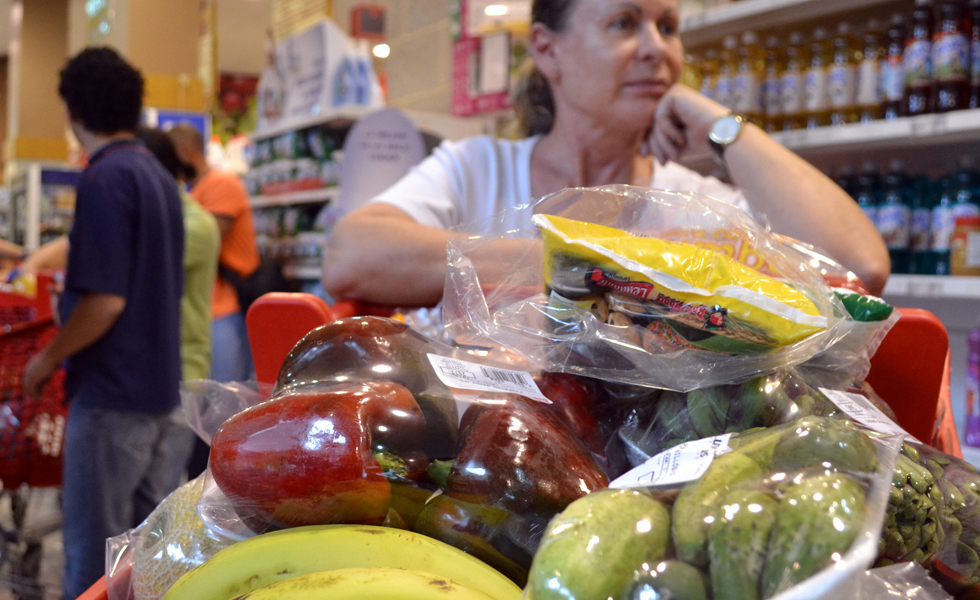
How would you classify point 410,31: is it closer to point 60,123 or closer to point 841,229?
point 841,229

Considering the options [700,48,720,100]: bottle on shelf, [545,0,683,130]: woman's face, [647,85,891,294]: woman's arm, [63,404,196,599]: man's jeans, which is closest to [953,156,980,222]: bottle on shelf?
[700,48,720,100]: bottle on shelf

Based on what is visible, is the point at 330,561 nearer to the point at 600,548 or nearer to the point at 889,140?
the point at 600,548

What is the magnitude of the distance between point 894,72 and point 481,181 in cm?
132

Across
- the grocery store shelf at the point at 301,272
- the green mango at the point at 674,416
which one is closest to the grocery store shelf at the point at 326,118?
the grocery store shelf at the point at 301,272

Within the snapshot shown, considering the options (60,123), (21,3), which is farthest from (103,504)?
(21,3)

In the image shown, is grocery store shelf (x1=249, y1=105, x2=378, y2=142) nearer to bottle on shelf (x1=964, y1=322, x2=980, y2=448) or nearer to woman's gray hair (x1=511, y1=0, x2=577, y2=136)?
woman's gray hair (x1=511, y1=0, x2=577, y2=136)

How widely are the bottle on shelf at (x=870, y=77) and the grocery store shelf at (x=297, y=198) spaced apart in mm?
2441

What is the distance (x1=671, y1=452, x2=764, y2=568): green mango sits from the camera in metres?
0.34

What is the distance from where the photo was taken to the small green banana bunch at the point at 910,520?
1.30ft

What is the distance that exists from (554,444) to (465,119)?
11.6 ft

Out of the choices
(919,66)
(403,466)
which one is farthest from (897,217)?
(403,466)

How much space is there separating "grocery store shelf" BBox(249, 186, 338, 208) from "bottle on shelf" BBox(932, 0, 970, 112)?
A: 266cm

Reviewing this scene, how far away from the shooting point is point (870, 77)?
7.07 feet

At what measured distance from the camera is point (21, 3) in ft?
25.0
